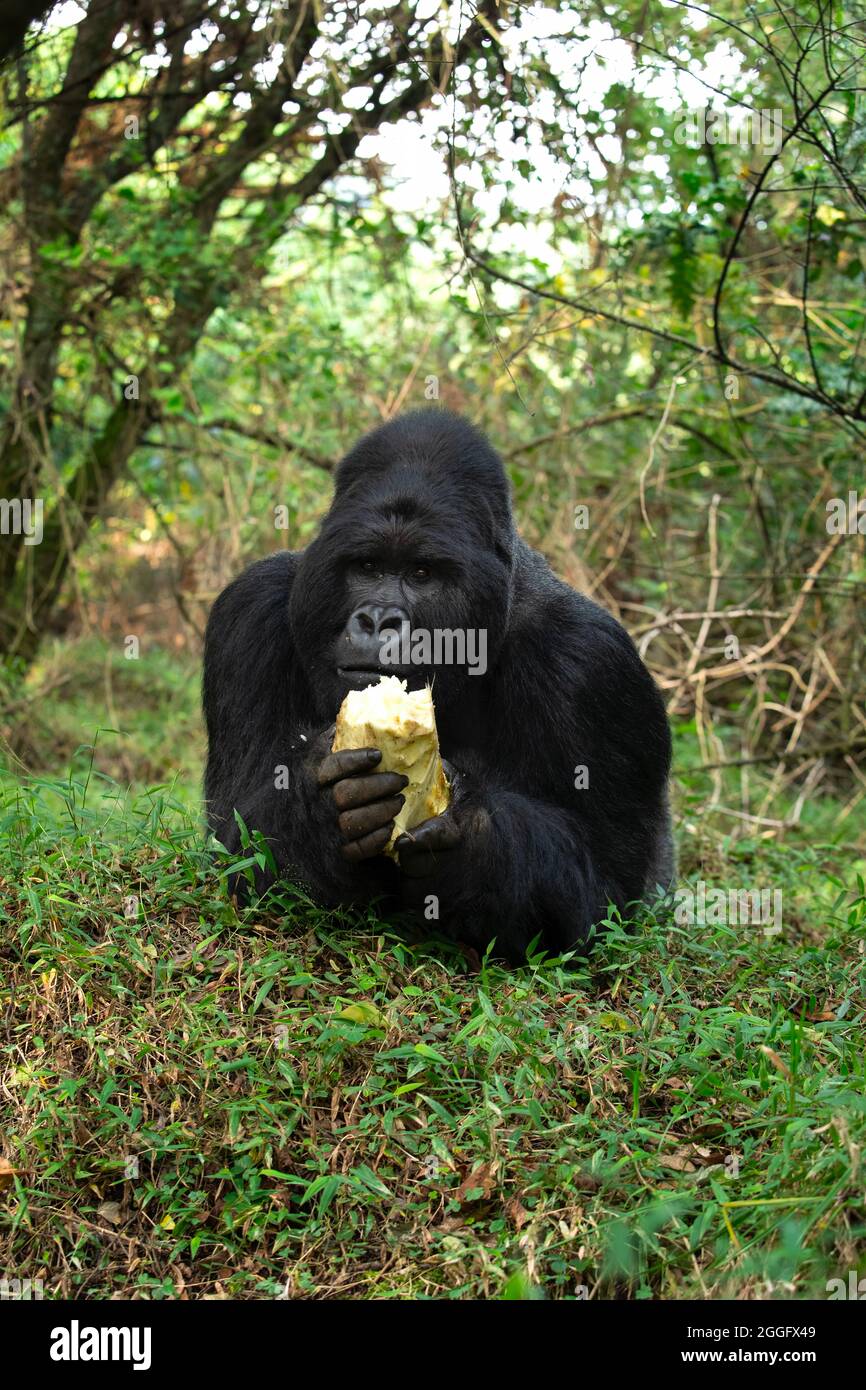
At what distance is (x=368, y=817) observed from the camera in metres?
4.37

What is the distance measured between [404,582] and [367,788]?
2.74ft

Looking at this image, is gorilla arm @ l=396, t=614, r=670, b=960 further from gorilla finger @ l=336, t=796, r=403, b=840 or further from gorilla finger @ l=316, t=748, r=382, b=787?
gorilla finger @ l=316, t=748, r=382, b=787

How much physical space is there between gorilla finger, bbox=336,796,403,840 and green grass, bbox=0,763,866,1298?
18.8 inches

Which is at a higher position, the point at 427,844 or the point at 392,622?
the point at 392,622

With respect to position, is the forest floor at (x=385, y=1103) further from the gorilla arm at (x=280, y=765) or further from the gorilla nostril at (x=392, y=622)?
the gorilla nostril at (x=392, y=622)

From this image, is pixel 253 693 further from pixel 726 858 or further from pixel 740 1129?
pixel 726 858

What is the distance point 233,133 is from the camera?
392 inches

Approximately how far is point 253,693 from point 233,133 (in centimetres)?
631

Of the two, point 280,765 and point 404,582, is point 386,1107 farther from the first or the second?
point 404,582

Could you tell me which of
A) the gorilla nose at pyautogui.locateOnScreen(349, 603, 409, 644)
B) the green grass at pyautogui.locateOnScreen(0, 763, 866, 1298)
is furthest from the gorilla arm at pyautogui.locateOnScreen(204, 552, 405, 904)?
the gorilla nose at pyautogui.locateOnScreen(349, 603, 409, 644)

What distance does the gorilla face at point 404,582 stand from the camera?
4.64 metres

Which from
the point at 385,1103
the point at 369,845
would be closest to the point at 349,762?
the point at 369,845

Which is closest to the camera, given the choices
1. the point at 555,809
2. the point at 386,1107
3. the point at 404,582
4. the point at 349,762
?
the point at 386,1107
